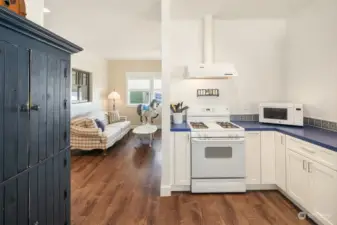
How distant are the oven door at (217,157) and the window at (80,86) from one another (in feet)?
14.1

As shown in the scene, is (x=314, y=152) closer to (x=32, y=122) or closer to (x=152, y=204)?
(x=152, y=204)

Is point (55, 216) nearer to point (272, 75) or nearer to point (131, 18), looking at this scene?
point (131, 18)

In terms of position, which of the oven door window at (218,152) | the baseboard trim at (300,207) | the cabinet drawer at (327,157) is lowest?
the baseboard trim at (300,207)

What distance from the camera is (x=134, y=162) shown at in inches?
179

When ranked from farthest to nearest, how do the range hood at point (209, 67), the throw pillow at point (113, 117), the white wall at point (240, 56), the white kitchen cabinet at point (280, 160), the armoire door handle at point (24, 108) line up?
the throw pillow at point (113, 117), the white wall at point (240, 56), the range hood at point (209, 67), the white kitchen cabinet at point (280, 160), the armoire door handle at point (24, 108)

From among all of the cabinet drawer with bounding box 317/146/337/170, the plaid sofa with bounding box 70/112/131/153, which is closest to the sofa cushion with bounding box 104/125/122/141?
the plaid sofa with bounding box 70/112/131/153

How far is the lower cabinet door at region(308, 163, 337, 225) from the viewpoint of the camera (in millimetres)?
2002

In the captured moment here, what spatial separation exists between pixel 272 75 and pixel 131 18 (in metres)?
2.38

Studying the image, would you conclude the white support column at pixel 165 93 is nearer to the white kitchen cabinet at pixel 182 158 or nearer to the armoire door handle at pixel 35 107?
the white kitchen cabinet at pixel 182 158

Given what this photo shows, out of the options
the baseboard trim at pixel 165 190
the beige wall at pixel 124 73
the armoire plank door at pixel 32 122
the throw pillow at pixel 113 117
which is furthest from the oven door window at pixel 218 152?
the beige wall at pixel 124 73

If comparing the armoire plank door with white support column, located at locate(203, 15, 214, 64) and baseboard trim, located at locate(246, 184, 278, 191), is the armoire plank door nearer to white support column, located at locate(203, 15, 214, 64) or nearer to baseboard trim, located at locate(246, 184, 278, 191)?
white support column, located at locate(203, 15, 214, 64)

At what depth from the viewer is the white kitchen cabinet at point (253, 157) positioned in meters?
3.08

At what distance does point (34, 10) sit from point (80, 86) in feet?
17.3

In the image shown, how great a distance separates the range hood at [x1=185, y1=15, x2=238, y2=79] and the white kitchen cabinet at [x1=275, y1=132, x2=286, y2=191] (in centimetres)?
103
